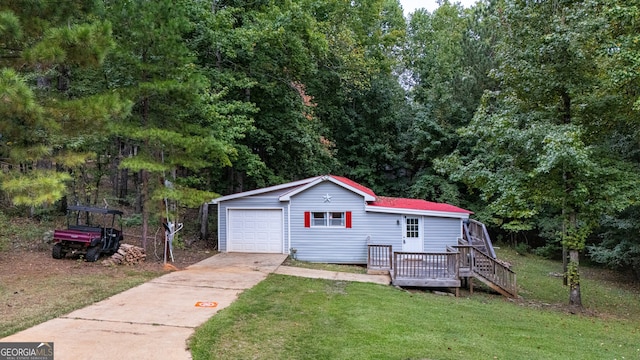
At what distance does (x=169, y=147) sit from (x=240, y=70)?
21.9ft

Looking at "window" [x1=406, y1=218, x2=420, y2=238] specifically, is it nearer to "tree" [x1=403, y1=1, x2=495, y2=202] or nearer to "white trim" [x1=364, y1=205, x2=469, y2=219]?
"white trim" [x1=364, y1=205, x2=469, y2=219]

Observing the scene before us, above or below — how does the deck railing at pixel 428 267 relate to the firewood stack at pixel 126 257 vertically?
below

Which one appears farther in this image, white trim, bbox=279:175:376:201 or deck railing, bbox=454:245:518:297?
white trim, bbox=279:175:376:201

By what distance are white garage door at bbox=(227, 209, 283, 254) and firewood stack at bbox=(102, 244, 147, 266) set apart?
4.12 m

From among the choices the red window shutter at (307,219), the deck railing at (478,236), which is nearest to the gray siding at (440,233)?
the deck railing at (478,236)

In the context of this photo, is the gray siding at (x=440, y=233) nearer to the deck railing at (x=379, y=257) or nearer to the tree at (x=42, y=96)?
the deck railing at (x=379, y=257)

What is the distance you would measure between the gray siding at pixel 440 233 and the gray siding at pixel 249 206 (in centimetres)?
513

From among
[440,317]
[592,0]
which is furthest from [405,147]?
[440,317]

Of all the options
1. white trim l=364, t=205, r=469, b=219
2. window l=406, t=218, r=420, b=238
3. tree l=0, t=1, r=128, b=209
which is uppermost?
tree l=0, t=1, r=128, b=209

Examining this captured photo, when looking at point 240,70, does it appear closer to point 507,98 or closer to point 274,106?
point 274,106

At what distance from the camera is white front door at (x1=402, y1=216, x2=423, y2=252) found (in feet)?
44.9

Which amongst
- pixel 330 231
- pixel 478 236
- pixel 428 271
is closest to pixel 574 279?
pixel 428 271

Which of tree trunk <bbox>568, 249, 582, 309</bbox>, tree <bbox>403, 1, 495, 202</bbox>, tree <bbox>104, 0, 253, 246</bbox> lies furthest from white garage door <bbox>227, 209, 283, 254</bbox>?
tree <bbox>403, 1, 495, 202</bbox>

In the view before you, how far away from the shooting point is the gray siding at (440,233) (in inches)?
543
